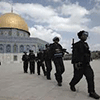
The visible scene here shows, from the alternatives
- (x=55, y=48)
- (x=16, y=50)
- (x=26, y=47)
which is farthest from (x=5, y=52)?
(x=55, y=48)

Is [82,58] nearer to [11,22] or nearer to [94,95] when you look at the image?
[94,95]

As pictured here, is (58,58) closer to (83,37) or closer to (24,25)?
(83,37)

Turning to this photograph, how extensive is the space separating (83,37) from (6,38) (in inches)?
1543

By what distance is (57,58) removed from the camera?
4.27 meters

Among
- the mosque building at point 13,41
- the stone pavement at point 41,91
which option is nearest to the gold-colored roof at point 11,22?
the mosque building at point 13,41

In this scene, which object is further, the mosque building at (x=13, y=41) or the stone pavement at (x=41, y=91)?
the mosque building at (x=13, y=41)

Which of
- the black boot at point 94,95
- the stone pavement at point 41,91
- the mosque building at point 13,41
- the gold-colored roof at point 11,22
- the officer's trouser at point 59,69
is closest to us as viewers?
the black boot at point 94,95

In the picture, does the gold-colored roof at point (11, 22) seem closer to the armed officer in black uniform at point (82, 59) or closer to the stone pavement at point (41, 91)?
the stone pavement at point (41, 91)

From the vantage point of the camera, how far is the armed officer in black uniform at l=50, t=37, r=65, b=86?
4143mm

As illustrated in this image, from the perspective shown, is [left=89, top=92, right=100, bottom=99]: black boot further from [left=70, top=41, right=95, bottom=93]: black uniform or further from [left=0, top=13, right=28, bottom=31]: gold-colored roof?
[left=0, top=13, right=28, bottom=31]: gold-colored roof

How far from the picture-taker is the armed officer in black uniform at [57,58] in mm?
4143

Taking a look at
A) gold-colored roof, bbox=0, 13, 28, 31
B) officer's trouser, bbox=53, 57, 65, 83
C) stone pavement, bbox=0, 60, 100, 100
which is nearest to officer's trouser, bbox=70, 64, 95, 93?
stone pavement, bbox=0, 60, 100, 100

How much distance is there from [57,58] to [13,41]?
3718cm

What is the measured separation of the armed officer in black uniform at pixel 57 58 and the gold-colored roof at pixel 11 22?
43.2 m
